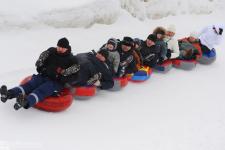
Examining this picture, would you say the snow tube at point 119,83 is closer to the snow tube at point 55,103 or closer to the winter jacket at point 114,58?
the winter jacket at point 114,58

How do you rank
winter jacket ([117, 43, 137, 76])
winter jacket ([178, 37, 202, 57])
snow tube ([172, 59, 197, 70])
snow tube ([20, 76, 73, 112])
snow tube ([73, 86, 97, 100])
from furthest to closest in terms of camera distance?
winter jacket ([178, 37, 202, 57]), snow tube ([172, 59, 197, 70]), winter jacket ([117, 43, 137, 76]), snow tube ([73, 86, 97, 100]), snow tube ([20, 76, 73, 112])

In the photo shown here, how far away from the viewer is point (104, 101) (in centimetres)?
594

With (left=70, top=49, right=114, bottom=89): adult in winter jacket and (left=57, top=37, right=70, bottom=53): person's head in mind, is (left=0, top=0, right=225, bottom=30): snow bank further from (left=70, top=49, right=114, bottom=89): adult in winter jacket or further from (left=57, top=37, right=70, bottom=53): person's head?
→ (left=57, top=37, right=70, bottom=53): person's head

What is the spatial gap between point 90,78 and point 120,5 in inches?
184

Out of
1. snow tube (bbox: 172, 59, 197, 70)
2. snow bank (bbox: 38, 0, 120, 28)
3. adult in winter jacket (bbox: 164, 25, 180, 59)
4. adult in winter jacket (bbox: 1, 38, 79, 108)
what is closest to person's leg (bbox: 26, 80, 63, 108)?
adult in winter jacket (bbox: 1, 38, 79, 108)

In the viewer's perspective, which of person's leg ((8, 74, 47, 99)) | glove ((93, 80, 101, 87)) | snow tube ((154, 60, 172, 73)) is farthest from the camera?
snow tube ((154, 60, 172, 73))

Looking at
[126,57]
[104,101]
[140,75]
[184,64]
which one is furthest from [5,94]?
[184,64]

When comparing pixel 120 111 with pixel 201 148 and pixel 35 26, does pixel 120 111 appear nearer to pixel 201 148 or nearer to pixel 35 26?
pixel 201 148

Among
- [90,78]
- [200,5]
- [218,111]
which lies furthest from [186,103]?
[200,5]

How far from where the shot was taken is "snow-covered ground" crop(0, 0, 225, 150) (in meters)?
4.75

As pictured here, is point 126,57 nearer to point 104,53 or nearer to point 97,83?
point 104,53

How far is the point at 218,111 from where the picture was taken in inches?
248

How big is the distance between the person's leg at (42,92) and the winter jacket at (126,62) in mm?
1498

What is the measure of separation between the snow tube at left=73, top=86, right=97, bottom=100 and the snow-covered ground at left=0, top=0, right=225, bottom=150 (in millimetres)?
95
